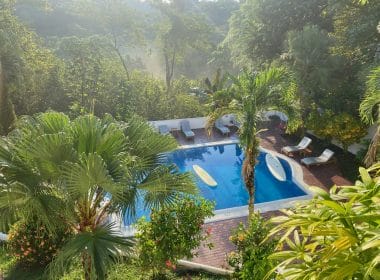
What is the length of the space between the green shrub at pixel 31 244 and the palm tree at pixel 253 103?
494cm

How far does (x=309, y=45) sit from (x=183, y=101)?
8.85 meters

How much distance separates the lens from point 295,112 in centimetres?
996

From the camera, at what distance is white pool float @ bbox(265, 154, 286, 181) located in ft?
50.7

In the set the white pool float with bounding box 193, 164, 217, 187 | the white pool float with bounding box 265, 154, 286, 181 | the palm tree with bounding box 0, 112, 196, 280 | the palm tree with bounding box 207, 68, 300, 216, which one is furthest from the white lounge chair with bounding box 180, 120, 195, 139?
the palm tree with bounding box 0, 112, 196, 280

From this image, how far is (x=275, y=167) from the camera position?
16.3 meters

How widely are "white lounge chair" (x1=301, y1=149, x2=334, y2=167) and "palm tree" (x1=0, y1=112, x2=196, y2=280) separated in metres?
10.9

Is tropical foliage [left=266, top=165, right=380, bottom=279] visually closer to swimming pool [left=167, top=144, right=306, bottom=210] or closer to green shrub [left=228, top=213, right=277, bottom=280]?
green shrub [left=228, top=213, right=277, bottom=280]

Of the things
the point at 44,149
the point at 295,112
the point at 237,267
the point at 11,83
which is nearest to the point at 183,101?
the point at 11,83

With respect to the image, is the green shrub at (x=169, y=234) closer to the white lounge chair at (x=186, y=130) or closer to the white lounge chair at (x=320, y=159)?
the white lounge chair at (x=320, y=159)

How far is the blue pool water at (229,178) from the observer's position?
13898 millimetres

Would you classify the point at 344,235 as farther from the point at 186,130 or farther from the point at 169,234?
the point at 186,130

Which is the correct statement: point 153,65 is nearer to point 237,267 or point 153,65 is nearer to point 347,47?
point 347,47

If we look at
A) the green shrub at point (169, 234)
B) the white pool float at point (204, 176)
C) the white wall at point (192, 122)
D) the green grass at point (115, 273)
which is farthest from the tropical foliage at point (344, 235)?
the white wall at point (192, 122)

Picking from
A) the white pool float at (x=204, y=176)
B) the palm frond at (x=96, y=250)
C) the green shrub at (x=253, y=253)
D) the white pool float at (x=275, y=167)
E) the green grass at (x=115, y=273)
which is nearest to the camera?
the palm frond at (x=96, y=250)
